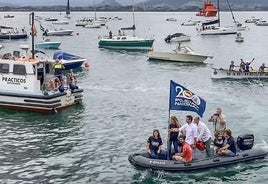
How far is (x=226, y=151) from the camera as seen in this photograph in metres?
23.2

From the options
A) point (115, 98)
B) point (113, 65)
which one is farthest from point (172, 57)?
point (115, 98)

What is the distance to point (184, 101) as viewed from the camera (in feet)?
76.1

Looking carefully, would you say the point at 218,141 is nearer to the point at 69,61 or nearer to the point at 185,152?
the point at 185,152

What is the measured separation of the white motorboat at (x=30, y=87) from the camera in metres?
34.1

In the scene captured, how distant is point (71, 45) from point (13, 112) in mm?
60407

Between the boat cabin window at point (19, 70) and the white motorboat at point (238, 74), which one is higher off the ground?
the boat cabin window at point (19, 70)

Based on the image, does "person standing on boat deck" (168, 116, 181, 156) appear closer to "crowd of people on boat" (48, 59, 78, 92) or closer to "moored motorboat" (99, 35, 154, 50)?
"crowd of people on boat" (48, 59, 78, 92)

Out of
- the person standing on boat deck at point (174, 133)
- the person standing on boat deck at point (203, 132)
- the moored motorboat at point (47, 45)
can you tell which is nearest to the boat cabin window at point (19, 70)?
the person standing on boat deck at point (174, 133)

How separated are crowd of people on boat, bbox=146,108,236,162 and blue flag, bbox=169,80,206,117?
0.49 m

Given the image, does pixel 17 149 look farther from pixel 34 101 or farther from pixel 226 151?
pixel 226 151

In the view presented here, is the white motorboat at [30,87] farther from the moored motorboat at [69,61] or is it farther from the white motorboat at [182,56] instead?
the white motorboat at [182,56]

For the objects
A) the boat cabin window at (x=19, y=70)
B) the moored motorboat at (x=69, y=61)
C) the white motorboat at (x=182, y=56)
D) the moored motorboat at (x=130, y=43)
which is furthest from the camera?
the moored motorboat at (x=130, y=43)

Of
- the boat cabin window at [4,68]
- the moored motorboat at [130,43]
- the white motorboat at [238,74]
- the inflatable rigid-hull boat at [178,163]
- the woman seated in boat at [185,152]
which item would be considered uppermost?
the moored motorboat at [130,43]

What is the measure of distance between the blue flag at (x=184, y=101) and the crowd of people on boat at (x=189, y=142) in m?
0.49
